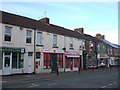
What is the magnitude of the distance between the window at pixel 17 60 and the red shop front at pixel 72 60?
29.4 ft

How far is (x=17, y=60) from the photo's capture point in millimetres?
19531

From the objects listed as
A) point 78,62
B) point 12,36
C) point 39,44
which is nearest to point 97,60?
point 78,62

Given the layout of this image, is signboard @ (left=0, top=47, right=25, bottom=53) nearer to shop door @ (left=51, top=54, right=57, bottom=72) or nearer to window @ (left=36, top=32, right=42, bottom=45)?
window @ (left=36, top=32, right=42, bottom=45)

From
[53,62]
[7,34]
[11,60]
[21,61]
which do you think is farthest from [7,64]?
[53,62]

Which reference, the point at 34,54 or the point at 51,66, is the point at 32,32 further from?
the point at 51,66

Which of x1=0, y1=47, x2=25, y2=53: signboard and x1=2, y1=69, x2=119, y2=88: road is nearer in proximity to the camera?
x1=2, y1=69, x2=119, y2=88: road

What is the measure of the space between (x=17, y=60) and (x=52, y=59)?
627cm

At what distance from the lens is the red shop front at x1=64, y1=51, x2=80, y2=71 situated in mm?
26922

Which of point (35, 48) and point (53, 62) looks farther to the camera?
point (53, 62)

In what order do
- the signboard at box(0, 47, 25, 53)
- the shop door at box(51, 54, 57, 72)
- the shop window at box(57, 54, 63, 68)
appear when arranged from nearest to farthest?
1. the signboard at box(0, 47, 25, 53)
2. the shop door at box(51, 54, 57, 72)
3. the shop window at box(57, 54, 63, 68)

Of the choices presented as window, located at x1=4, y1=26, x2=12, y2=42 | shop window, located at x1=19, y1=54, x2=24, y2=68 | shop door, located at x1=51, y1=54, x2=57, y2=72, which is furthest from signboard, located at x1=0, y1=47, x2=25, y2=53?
shop door, located at x1=51, y1=54, x2=57, y2=72

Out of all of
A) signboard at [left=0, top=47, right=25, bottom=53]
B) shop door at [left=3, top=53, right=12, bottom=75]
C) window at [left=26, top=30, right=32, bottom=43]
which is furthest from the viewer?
window at [left=26, top=30, right=32, bottom=43]

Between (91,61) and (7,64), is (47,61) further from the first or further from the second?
(91,61)

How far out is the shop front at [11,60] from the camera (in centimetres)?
1767
